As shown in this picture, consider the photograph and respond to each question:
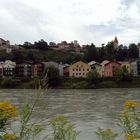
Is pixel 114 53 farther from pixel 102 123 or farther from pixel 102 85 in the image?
pixel 102 123

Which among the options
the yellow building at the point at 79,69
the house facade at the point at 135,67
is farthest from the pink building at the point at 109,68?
the house facade at the point at 135,67

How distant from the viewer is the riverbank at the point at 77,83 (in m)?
48.3

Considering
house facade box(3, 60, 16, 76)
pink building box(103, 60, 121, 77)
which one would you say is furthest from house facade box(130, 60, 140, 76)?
house facade box(3, 60, 16, 76)

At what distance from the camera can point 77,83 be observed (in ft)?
163

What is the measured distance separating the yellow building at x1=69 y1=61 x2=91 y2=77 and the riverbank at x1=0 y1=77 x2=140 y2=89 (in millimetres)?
7854

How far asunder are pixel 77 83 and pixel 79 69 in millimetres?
11072

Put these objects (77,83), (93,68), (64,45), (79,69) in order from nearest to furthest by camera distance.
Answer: (77,83) → (79,69) → (93,68) → (64,45)

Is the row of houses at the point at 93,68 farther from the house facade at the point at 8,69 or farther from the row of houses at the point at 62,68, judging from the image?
the house facade at the point at 8,69

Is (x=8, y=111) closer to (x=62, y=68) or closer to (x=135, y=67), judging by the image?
(x=62, y=68)

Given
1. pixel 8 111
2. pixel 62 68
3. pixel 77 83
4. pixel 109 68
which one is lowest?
pixel 8 111

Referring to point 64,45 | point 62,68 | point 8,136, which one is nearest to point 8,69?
point 62,68

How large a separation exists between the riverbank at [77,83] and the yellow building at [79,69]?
7.85 meters

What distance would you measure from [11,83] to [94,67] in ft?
58.5

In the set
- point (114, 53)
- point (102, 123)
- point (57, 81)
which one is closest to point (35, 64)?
point (57, 81)
